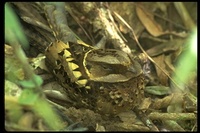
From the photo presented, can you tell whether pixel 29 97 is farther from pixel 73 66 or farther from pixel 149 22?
pixel 149 22

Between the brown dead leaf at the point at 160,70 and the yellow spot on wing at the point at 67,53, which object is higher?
the yellow spot on wing at the point at 67,53

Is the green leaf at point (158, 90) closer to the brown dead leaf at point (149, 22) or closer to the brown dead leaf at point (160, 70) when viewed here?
the brown dead leaf at point (160, 70)

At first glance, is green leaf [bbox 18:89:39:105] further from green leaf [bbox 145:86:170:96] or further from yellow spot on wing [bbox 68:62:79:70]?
green leaf [bbox 145:86:170:96]

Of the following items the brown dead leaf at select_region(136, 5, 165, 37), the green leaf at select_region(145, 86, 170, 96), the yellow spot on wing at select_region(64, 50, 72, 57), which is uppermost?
the brown dead leaf at select_region(136, 5, 165, 37)

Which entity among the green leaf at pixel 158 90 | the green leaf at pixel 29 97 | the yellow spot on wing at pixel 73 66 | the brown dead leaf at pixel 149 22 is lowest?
the green leaf at pixel 158 90

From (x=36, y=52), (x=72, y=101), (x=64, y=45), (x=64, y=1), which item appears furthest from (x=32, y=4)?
(x=72, y=101)

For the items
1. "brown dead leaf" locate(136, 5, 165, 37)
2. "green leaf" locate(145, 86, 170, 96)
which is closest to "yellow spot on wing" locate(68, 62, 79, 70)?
"green leaf" locate(145, 86, 170, 96)

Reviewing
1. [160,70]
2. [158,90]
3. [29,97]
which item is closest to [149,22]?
[160,70]

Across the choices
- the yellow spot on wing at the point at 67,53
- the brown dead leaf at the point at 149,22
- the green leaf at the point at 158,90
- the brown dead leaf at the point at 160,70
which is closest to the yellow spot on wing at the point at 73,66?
the yellow spot on wing at the point at 67,53
